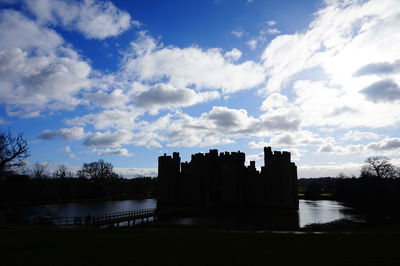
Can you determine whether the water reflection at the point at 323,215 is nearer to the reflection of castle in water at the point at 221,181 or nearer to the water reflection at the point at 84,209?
the reflection of castle in water at the point at 221,181

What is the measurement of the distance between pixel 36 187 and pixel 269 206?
4587cm

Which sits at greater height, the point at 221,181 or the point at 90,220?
the point at 221,181

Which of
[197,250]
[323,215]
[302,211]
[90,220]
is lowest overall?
[302,211]

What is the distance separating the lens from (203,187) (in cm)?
6925

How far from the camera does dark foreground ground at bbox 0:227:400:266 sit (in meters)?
10.8

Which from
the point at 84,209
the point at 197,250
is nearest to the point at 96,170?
the point at 84,209

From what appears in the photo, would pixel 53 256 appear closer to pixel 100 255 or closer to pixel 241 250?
pixel 100 255

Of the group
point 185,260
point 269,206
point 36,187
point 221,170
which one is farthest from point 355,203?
point 185,260

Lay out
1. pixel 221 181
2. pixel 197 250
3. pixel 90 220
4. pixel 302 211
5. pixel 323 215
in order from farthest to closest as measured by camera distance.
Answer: pixel 221 181 < pixel 302 211 < pixel 323 215 < pixel 90 220 < pixel 197 250

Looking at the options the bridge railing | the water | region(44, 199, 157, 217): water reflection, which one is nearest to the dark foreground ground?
the bridge railing

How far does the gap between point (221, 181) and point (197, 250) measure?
5636cm

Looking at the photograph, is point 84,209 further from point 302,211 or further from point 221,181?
point 302,211

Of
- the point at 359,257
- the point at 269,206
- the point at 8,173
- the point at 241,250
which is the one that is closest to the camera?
the point at 359,257

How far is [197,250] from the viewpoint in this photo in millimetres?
12867
